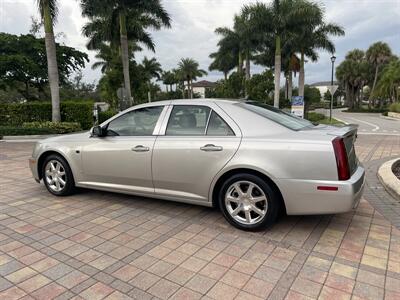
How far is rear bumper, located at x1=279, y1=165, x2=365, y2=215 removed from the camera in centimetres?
301

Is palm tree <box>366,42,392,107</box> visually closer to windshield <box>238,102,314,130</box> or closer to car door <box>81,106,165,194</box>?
windshield <box>238,102,314,130</box>

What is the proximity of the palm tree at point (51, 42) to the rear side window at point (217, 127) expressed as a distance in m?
12.9

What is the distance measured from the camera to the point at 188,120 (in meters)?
3.88

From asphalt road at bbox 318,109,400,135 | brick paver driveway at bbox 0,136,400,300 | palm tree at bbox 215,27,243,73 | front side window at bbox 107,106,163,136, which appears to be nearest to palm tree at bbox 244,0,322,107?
asphalt road at bbox 318,109,400,135

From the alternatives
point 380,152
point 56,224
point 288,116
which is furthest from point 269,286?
point 380,152

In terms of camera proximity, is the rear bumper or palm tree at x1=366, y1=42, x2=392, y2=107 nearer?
the rear bumper

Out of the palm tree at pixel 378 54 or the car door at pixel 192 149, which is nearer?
the car door at pixel 192 149

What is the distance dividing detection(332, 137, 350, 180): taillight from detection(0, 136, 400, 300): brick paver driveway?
2.47 ft

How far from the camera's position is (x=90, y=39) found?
75.1ft

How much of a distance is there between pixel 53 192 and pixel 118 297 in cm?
308

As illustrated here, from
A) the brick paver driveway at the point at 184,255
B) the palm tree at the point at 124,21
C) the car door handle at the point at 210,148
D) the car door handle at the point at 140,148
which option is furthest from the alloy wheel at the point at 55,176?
the palm tree at the point at 124,21

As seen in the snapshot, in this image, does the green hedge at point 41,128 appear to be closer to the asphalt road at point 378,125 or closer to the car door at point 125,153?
the car door at point 125,153

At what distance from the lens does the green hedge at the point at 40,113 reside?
14.7 meters

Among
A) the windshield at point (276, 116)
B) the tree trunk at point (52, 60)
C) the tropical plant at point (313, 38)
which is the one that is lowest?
the windshield at point (276, 116)
